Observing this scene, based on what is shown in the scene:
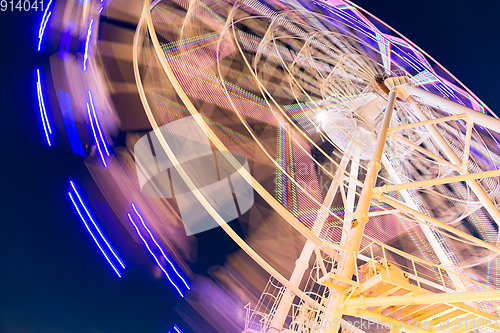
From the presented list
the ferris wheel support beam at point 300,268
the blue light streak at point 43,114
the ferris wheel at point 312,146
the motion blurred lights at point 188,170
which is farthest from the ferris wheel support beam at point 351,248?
the blue light streak at point 43,114

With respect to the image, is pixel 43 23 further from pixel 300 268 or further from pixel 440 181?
pixel 440 181

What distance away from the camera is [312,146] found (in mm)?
11039

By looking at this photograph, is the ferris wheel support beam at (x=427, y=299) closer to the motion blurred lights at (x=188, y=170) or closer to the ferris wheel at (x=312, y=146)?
the ferris wheel at (x=312, y=146)

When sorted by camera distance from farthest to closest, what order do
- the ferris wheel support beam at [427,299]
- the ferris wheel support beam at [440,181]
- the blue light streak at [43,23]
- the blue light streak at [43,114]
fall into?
1. the blue light streak at [43,23]
2. the blue light streak at [43,114]
3. the ferris wheel support beam at [440,181]
4. the ferris wheel support beam at [427,299]

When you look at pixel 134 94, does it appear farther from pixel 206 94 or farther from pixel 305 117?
pixel 305 117

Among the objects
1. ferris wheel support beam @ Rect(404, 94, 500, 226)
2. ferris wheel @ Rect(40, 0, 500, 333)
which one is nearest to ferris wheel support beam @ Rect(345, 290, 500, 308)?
ferris wheel @ Rect(40, 0, 500, 333)

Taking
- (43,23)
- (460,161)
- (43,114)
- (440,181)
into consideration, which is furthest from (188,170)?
(460,161)

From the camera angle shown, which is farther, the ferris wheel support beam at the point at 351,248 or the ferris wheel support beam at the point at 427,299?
the ferris wheel support beam at the point at 351,248

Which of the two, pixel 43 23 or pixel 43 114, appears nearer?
pixel 43 114

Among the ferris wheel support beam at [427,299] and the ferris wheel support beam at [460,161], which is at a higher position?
the ferris wheel support beam at [460,161]

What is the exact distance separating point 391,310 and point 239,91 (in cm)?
700

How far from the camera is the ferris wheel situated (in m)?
6.12

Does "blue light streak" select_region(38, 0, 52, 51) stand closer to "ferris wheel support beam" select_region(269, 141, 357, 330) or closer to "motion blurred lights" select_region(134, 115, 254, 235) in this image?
"motion blurred lights" select_region(134, 115, 254, 235)

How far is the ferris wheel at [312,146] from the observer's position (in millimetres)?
6125
